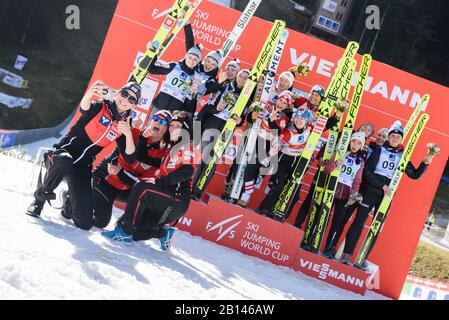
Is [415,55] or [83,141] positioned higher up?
[415,55]

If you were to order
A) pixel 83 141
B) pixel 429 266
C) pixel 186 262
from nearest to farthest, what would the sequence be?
pixel 83 141 → pixel 186 262 → pixel 429 266

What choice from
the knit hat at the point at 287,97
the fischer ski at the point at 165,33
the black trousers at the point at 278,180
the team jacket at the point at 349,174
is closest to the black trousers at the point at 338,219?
the team jacket at the point at 349,174

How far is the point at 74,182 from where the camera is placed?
4.58 metres

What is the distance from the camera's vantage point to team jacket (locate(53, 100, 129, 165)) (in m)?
4.65

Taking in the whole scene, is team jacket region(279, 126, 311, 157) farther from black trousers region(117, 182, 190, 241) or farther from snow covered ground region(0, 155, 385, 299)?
black trousers region(117, 182, 190, 241)

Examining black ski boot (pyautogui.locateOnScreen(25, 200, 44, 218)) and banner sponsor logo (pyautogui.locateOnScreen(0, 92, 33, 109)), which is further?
banner sponsor logo (pyautogui.locateOnScreen(0, 92, 33, 109))

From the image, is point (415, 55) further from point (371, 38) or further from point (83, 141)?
point (83, 141)

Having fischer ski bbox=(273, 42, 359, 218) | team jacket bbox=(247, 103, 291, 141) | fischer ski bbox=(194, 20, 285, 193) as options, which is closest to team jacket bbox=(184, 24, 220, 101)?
fischer ski bbox=(194, 20, 285, 193)

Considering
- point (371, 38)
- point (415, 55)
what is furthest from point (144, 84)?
point (415, 55)

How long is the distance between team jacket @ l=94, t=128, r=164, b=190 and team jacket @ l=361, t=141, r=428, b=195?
10.5ft

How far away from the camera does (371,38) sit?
32625mm

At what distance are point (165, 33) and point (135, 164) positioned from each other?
2.80 meters

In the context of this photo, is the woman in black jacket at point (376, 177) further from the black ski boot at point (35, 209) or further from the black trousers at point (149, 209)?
the black ski boot at point (35, 209)
